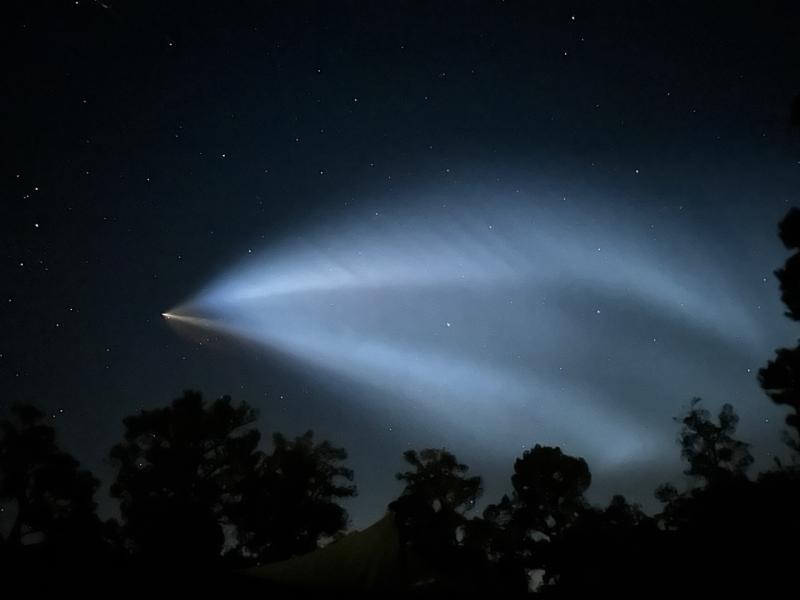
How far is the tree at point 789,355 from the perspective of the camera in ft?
56.0

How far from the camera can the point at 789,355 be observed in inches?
838

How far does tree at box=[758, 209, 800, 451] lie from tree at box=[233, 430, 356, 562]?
25.1 meters

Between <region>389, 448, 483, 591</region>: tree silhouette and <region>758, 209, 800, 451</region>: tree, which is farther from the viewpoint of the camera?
<region>389, 448, 483, 591</region>: tree silhouette

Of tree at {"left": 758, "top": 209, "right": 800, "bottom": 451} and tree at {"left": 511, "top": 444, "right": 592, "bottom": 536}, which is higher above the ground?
tree at {"left": 758, "top": 209, "right": 800, "bottom": 451}

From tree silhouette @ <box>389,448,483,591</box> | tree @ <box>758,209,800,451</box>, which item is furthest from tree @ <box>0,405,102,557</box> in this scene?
tree @ <box>758,209,800,451</box>

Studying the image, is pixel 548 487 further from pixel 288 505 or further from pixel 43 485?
pixel 43 485

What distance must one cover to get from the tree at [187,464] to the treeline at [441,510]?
0.07 m

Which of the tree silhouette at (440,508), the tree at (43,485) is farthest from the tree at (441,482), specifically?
the tree at (43,485)

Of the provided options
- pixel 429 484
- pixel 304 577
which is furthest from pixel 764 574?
pixel 429 484

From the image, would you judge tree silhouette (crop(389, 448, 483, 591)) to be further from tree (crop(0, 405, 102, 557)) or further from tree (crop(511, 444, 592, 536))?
tree (crop(0, 405, 102, 557))

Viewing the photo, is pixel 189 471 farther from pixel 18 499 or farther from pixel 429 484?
pixel 429 484

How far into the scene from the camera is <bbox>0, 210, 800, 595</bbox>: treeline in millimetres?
15648

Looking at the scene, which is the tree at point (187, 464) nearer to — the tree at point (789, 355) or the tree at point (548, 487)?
the tree at point (548, 487)

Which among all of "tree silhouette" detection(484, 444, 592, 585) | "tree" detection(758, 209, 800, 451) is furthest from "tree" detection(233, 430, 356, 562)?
"tree" detection(758, 209, 800, 451)
